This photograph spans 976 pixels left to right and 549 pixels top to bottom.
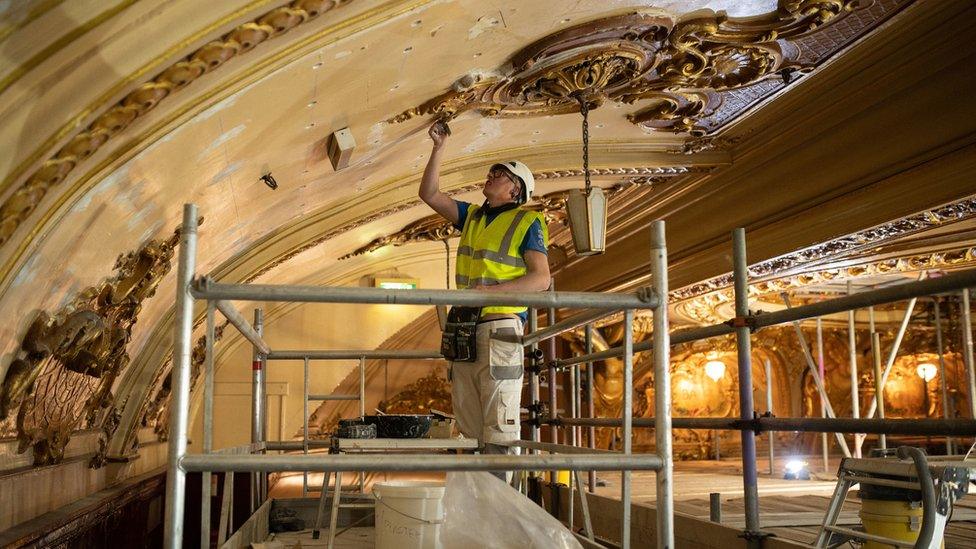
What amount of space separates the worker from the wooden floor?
4.40 feet

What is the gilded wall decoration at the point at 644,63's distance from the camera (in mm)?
4496

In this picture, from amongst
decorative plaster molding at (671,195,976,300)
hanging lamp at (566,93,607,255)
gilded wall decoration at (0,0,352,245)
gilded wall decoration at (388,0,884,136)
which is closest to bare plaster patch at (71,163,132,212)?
gilded wall decoration at (0,0,352,245)

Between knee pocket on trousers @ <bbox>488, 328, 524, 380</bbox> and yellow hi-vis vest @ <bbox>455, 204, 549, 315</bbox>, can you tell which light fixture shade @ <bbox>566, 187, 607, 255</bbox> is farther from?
knee pocket on trousers @ <bbox>488, 328, 524, 380</bbox>

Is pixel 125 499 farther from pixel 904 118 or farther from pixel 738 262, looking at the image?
pixel 904 118

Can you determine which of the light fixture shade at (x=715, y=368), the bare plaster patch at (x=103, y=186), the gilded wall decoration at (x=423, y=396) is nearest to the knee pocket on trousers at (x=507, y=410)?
the bare plaster patch at (x=103, y=186)

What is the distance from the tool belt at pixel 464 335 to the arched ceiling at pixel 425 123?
4.07 feet

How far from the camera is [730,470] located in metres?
9.88

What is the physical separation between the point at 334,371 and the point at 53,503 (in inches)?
197

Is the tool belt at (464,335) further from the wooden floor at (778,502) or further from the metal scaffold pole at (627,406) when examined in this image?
the wooden floor at (778,502)

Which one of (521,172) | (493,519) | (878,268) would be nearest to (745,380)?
(521,172)

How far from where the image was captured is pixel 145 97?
9.40 feet

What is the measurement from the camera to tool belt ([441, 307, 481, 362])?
307 centimetres

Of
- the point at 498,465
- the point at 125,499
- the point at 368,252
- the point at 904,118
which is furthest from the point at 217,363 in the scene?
the point at 498,465

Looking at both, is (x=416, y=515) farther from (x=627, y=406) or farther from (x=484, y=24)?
(x=484, y=24)
